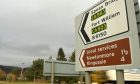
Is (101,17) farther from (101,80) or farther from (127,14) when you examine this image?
(101,80)

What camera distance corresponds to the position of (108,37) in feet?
18.4

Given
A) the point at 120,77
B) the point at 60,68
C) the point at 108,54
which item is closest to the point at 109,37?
the point at 108,54

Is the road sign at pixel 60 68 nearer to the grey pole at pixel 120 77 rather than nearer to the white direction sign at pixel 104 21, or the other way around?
the white direction sign at pixel 104 21

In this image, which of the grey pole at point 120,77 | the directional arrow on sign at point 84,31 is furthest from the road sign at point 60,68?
the grey pole at point 120,77

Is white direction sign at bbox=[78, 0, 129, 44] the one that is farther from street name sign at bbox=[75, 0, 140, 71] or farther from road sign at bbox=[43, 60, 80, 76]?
road sign at bbox=[43, 60, 80, 76]

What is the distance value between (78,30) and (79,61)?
893 mm

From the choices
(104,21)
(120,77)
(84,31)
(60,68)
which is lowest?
(120,77)

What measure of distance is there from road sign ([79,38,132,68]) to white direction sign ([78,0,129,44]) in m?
0.23

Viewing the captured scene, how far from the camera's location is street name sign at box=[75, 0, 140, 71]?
16.2 feet

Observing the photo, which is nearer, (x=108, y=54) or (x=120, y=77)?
(x=120, y=77)

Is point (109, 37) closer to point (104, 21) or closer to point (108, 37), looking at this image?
point (108, 37)

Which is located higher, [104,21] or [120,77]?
[104,21]

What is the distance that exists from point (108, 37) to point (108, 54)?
0.40 m

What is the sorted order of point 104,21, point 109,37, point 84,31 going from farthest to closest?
1. point 84,31
2. point 104,21
3. point 109,37
